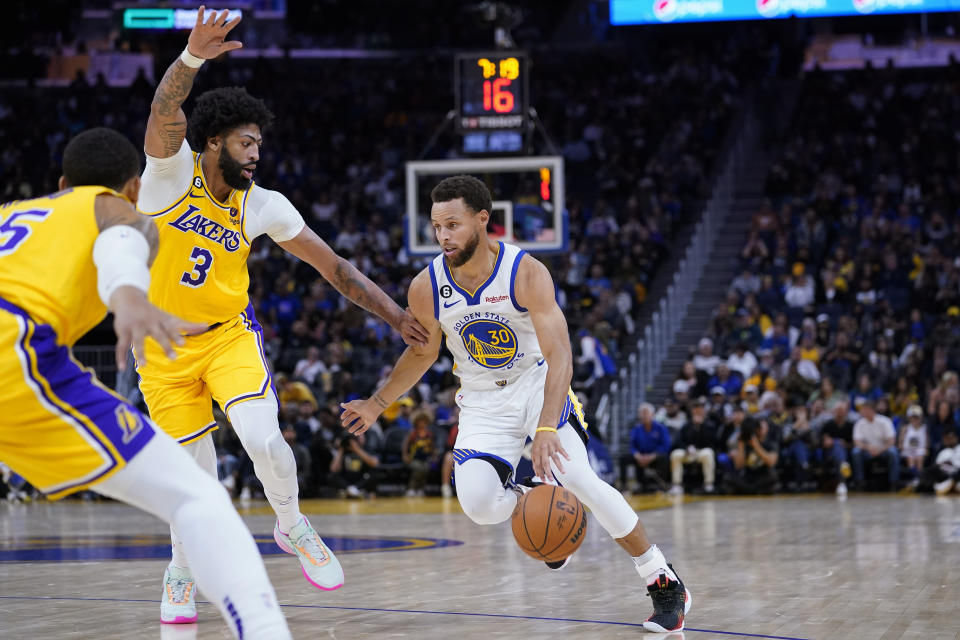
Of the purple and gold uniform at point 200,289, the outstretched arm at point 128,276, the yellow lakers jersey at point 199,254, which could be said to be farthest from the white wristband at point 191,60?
the outstretched arm at point 128,276

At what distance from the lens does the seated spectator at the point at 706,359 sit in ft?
57.4

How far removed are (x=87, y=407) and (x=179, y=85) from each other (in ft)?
7.02

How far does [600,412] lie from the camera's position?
16.8m

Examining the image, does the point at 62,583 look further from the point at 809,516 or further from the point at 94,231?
the point at 809,516

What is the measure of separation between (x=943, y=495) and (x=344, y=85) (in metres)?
16.8

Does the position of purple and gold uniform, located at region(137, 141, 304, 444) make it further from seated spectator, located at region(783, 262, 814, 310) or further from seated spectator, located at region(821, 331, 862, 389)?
seated spectator, located at region(783, 262, 814, 310)

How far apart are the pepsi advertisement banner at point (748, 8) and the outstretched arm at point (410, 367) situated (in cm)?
1941

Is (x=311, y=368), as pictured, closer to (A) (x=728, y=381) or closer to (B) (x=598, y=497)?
(A) (x=728, y=381)

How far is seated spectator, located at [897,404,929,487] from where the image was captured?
15.4 meters

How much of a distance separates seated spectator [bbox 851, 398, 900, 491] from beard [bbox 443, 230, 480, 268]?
10.9 meters

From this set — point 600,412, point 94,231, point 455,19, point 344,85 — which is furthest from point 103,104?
point 94,231

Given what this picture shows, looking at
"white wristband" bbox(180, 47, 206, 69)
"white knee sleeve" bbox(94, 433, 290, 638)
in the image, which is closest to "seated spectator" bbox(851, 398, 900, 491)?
"white wristband" bbox(180, 47, 206, 69)

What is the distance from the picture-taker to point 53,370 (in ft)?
12.2

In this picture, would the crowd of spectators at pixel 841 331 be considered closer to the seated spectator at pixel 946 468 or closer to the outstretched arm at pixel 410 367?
the seated spectator at pixel 946 468
